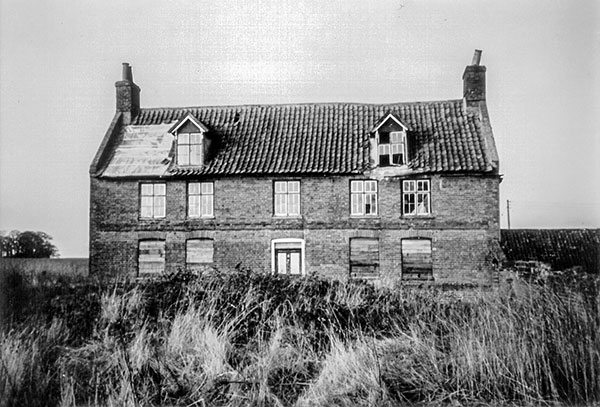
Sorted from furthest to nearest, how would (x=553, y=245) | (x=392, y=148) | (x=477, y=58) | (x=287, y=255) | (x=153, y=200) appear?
(x=553, y=245) → (x=477, y=58) → (x=153, y=200) → (x=392, y=148) → (x=287, y=255)

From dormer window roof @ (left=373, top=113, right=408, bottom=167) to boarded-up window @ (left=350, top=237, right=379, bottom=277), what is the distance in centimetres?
337

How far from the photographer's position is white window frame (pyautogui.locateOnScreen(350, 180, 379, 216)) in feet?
74.4

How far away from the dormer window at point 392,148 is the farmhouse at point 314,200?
1.7 inches

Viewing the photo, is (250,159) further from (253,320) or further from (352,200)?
(253,320)

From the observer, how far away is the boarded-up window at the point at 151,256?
2295 cm

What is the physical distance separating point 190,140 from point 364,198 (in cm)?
808

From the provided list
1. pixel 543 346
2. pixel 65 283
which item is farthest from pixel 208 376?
pixel 65 283

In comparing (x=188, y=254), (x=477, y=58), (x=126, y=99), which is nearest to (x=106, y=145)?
(x=126, y=99)

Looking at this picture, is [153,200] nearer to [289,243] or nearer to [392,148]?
Result: [289,243]

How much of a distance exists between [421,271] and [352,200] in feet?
13.3

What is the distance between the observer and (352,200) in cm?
2278

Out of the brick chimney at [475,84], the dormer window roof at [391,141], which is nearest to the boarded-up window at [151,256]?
the dormer window roof at [391,141]

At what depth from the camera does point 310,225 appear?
74.5 ft

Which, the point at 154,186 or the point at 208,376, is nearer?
the point at 208,376
